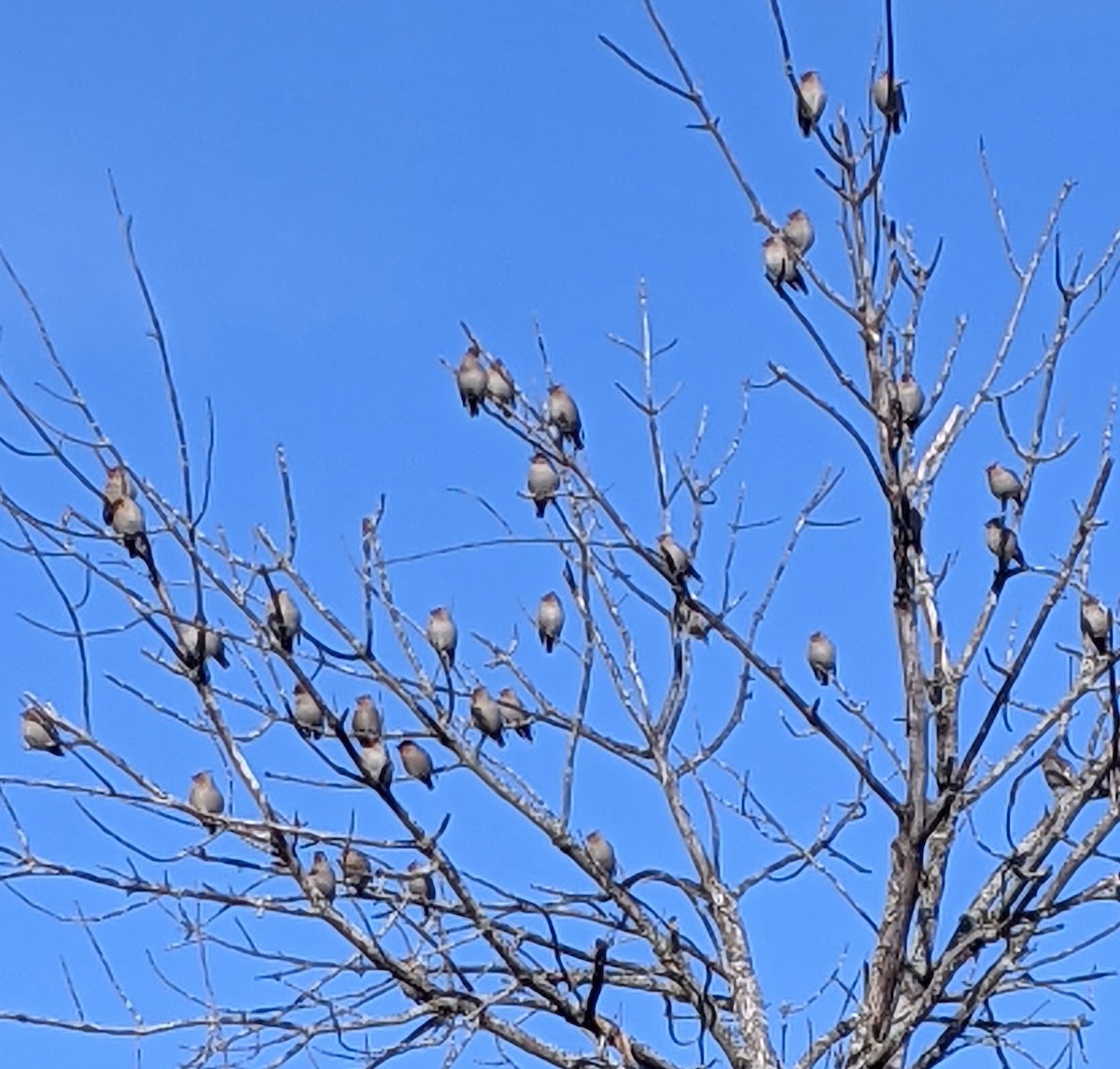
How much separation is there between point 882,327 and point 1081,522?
2.12ft

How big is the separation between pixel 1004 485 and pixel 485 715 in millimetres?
1449

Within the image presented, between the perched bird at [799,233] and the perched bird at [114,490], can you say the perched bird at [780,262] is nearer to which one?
the perched bird at [799,233]

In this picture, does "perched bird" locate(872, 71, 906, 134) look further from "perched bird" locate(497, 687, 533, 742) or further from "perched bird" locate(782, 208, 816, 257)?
"perched bird" locate(497, 687, 533, 742)

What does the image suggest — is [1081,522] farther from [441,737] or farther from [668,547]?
[441,737]

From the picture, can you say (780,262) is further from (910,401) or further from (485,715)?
(485,715)

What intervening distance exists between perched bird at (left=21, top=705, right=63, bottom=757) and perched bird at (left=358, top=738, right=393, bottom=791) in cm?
72

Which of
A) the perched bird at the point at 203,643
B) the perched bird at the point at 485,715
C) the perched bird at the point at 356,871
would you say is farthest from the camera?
the perched bird at the point at 485,715

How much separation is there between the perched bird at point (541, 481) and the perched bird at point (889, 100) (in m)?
1.17

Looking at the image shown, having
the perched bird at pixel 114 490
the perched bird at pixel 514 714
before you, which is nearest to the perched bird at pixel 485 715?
the perched bird at pixel 514 714

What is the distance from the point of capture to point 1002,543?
5.48m

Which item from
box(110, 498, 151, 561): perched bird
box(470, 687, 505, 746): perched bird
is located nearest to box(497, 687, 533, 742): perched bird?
box(470, 687, 505, 746): perched bird

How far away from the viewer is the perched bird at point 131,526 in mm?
5176

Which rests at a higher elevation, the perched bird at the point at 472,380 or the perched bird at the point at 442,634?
the perched bird at the point at 472,380

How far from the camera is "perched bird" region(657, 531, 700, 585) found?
544 centimetres
